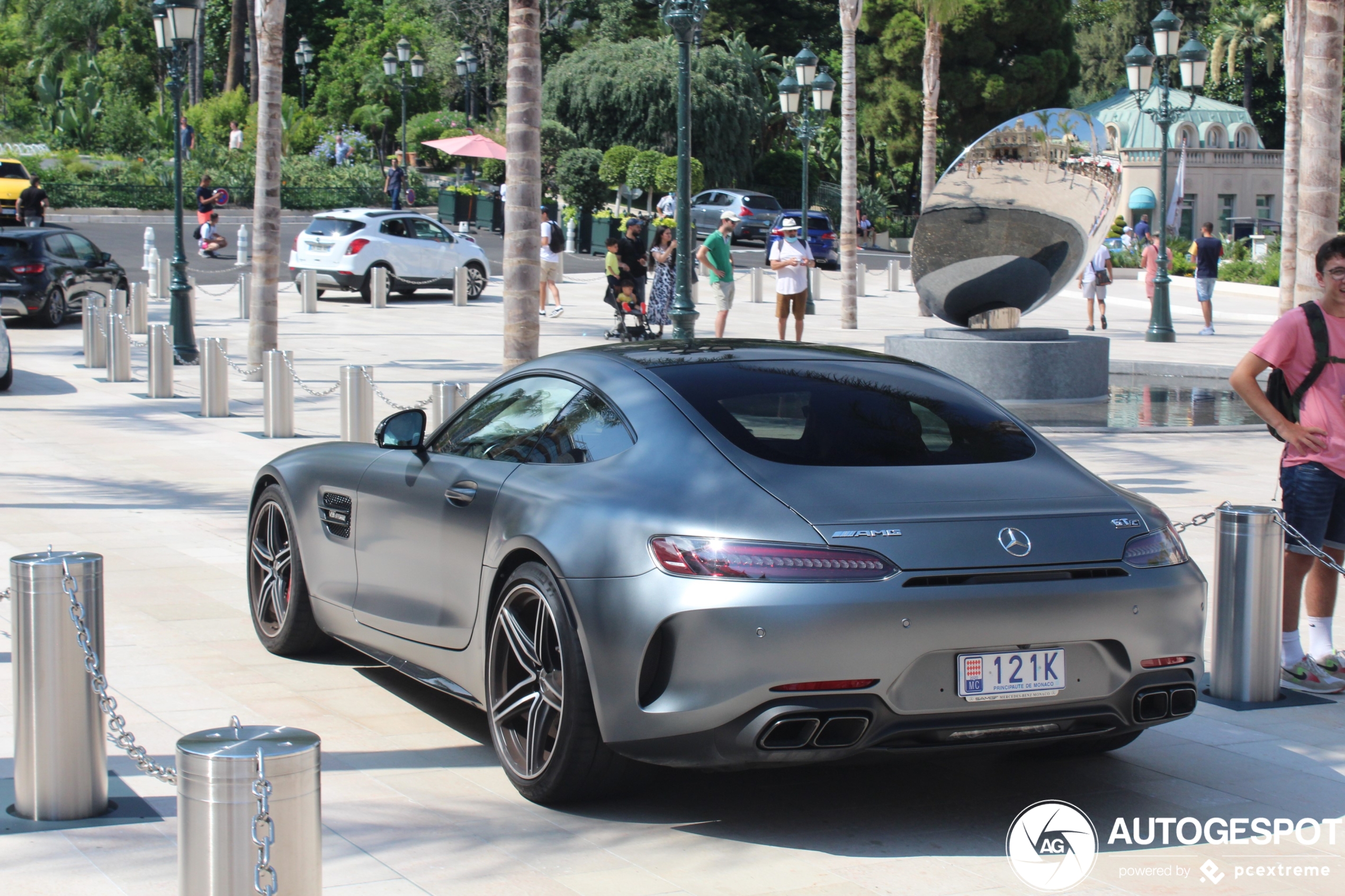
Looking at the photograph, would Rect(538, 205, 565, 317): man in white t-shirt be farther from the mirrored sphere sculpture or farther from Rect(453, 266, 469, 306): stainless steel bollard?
the mirrored sphere sculpture

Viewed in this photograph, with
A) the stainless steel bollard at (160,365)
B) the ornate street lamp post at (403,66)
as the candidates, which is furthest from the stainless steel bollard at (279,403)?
the ornate street lamp post at (403,66)

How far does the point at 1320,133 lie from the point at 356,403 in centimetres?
789

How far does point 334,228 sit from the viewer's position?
29203 millimetres

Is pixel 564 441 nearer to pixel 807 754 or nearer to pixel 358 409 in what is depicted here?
pixel 807 754

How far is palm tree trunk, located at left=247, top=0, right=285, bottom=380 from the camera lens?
1761cm

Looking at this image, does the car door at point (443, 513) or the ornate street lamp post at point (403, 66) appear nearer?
the car door at point (443, 513)

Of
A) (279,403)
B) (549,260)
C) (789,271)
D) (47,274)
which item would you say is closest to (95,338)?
(47,274)

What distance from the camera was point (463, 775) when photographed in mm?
5324

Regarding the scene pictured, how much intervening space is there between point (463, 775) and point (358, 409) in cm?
824

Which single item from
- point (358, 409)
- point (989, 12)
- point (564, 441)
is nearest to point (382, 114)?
point (989, 12)

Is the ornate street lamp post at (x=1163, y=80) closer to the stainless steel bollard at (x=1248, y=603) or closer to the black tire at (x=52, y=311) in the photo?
the black tire at (x=52, y=311)

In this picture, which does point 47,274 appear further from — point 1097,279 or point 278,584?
point 278,584

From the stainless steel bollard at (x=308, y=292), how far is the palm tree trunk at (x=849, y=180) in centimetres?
928

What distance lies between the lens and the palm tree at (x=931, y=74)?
111 feet
